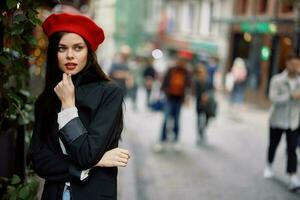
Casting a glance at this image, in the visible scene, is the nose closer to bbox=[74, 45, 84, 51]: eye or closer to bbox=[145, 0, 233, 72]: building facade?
bbox=[74, 45, 84, 51]: eye

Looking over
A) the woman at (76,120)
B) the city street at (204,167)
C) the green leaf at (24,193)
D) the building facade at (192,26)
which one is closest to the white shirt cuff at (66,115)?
the woman at (76,120)

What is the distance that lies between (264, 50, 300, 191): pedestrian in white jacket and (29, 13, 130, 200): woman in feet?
15.4

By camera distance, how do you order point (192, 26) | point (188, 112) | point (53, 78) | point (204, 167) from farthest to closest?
point (192, 26) < point (188, 112) < point (204, 167) < point (53, 78)

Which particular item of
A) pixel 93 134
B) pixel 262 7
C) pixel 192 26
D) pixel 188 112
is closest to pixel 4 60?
pixel 93 134

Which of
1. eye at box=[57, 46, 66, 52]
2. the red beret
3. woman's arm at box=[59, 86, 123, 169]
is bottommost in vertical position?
woman's arm at box=[59, 86, 123, 169]

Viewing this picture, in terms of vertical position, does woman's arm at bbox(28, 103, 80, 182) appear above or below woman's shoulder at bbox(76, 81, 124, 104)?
below

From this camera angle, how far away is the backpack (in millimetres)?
9320

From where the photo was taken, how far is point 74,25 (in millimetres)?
2516

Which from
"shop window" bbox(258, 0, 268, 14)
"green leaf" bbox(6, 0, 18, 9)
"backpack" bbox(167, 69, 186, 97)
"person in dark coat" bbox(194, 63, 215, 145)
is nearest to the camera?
"green leaf" bbox(6, 0, 18, 9)

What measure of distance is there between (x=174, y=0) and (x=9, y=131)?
3640cm

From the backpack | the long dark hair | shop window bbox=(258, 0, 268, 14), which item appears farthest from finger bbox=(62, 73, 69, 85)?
shop window bbox=(258, 0, 268, 14)

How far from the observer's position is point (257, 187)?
6.94m

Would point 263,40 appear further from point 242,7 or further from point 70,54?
point 70,54

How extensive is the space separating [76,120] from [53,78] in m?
0.36
